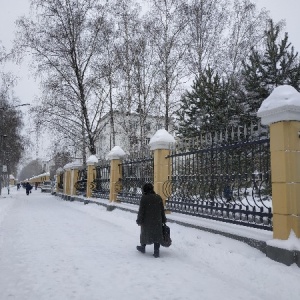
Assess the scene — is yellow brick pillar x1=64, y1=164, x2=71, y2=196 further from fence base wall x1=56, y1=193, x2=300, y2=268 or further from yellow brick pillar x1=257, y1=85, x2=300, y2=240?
yellow brick pillar x1=257, y1=85, x2=300, y2=240

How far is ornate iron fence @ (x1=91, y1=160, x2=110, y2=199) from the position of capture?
1392cm

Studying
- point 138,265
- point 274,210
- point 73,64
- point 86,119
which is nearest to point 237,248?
point 274,210

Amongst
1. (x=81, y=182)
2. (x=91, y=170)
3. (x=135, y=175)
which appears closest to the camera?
(x=135, y=175)

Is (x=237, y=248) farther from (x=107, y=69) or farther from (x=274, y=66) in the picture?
(x=107, y=69)

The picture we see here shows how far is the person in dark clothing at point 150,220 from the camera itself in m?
5.51

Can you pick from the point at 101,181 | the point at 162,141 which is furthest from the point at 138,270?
the point at 101,181

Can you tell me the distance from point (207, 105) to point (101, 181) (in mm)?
6966

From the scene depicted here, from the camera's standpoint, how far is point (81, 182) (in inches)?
735

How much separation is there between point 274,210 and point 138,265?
208cm

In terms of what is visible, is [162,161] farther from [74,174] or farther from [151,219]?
[74,174]

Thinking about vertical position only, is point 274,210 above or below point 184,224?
above

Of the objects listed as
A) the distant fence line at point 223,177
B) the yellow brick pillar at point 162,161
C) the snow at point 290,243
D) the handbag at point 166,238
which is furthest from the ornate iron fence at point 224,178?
the handbag at point 166,238

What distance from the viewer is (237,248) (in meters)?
4.96

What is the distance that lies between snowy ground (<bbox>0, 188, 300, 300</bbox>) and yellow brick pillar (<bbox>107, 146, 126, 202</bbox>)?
16.7ft
